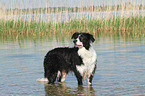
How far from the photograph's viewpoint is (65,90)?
759cm

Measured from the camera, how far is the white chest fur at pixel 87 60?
25.0 ft

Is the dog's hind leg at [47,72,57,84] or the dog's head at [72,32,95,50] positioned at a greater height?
the dog's head at [72,32,95,50]

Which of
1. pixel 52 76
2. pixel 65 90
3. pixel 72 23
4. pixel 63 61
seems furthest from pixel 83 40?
pixel 72 23

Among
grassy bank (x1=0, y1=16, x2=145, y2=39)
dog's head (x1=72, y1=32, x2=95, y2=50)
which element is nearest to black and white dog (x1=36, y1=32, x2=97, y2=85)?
dog's head (x1=72, y1=32, x2=95, y2=50)

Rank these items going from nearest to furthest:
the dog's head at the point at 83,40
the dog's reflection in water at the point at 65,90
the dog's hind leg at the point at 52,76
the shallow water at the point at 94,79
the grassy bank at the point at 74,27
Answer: the dog's reflection in water at the point at 65,90, the shallow water at the point at 94,79, the dog's head at the point at 83,40, the dog's hind leg at the point at 52,76, the grassy bank at the point at 74,27

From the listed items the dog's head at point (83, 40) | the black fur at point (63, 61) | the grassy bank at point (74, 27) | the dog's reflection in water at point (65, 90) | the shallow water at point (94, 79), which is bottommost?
the dog's reflection in water at point (65, 90)

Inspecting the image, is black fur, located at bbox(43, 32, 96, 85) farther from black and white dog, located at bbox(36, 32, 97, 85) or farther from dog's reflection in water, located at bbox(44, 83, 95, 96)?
dog's reflection in water, located at bbox(44, 83, 95, 96)

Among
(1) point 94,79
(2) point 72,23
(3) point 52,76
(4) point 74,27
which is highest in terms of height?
(2) point 72,23

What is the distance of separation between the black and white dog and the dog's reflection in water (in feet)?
0.89

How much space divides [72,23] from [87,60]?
583 inches

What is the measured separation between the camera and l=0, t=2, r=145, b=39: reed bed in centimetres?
2203

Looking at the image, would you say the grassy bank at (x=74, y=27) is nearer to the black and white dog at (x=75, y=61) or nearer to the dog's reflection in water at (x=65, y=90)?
the black and white dog at (x=75, y=61)

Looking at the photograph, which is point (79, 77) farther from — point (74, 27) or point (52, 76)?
point (74, 27)

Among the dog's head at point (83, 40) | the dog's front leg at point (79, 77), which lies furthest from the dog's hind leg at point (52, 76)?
the dog's head at point (83, 40)
